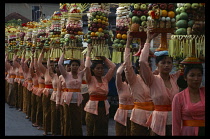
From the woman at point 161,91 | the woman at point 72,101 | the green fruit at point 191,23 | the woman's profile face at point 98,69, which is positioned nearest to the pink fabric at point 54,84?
the woman at point 72,101

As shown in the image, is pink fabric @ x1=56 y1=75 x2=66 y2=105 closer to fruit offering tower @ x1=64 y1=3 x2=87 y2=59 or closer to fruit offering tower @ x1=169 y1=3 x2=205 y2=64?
fruit offering tower @ x1=64 y1=3 x2=87 y2=59

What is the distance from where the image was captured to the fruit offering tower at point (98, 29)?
8312mm

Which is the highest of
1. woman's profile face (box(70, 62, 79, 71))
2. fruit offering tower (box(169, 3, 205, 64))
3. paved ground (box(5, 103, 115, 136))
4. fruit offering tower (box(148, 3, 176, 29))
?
fruit offering tower (box(148, 3, 176, 29))

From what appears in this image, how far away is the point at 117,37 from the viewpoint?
306 inches

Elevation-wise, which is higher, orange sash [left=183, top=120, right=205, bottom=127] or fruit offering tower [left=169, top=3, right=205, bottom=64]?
fruit offering tower [left=169, top=3, right=205, bottom=64]

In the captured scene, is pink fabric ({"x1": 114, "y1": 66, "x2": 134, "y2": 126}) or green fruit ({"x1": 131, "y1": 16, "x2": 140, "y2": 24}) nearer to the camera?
green fruit ({"x1": 131, "y1": 16, "x2": 140, "y2": 24})

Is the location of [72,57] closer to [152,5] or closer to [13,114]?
[152,5]

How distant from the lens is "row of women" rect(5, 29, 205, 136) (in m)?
5.09

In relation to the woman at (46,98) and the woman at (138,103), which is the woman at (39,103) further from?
the woman at (138,103)

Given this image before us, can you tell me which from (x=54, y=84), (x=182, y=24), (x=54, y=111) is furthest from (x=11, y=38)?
(x=182, y=24)

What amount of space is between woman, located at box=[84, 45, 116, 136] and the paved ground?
2.29 m

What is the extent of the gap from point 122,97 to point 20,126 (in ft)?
17.5

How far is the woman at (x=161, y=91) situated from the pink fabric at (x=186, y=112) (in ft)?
2.73

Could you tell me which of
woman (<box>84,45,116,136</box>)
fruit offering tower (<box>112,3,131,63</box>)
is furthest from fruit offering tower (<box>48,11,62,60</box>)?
fruit offering tower (<box>112,3,131,63</box>)
